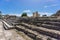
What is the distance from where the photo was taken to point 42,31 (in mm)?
4523

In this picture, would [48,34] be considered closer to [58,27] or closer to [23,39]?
[58,27]

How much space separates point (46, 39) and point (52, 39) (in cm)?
25

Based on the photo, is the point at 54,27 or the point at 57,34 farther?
the point at 54,27

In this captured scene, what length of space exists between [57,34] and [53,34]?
7.6 inches

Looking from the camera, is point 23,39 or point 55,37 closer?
point 55,37

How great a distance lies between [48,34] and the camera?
404 cm

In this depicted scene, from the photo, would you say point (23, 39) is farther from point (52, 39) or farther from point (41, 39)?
point (52, 39)

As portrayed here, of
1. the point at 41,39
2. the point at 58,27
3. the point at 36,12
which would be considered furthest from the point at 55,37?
the point at 36,12

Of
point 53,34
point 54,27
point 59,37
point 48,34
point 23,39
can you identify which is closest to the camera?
point 59,37

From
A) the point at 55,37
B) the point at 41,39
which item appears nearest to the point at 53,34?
the point at 55,37

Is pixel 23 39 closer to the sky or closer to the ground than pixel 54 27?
closer to the ground

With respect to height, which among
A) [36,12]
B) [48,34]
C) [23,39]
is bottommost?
[23,39]

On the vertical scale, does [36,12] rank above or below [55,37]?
above

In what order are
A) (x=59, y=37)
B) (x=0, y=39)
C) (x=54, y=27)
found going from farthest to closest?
(x=54, y=27) → (x=59, y=37) → (x=0, y=39)
